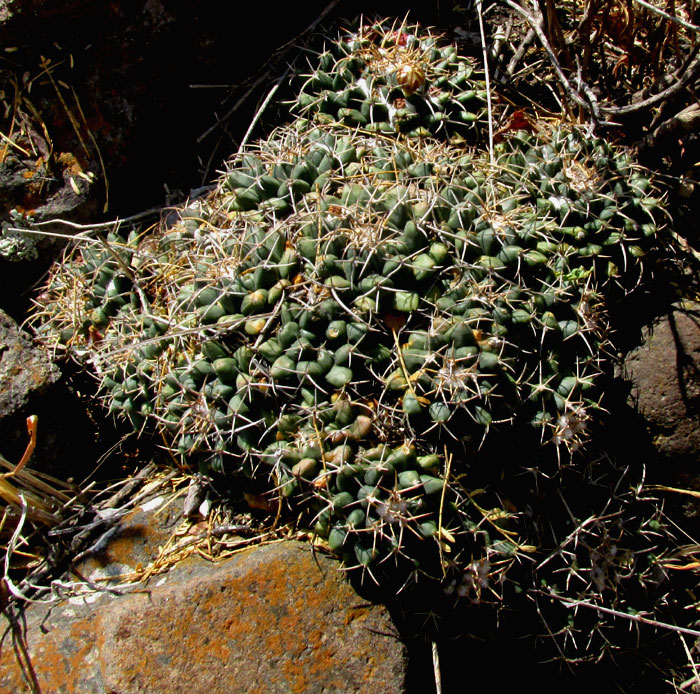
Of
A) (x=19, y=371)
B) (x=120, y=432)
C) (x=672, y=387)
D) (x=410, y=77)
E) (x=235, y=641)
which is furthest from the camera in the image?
(x=120, y=432)

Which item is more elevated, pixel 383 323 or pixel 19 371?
pixel 19 371

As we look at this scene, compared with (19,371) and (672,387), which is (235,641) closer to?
(19,371)

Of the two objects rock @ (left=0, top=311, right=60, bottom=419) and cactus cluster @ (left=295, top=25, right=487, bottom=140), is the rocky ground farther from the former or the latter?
cactus cluster @ (left=295, top=25, right=487, bottom=140)

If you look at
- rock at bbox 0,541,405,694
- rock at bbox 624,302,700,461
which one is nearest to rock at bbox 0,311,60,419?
rock at bbox 0,541,405,694

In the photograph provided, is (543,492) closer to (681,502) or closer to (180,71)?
(681,502)

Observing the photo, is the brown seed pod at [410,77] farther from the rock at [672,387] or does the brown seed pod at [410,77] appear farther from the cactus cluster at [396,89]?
the rock at [672,387]

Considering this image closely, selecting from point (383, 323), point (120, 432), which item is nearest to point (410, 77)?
point (383, 323)

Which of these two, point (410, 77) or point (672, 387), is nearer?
point (672, 387)

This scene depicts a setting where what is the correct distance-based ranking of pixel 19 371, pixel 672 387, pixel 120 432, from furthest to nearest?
pixel 120 432 < pixel 19 371 < pixel 672 387
